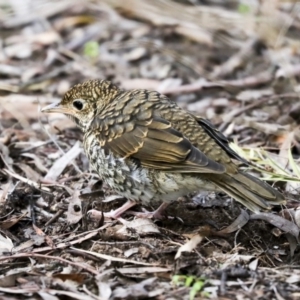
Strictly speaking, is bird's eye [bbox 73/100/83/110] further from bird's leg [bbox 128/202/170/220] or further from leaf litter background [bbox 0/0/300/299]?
bird's leg [bbox 128/202/170/220]

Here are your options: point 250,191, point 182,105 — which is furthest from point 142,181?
point 182,105

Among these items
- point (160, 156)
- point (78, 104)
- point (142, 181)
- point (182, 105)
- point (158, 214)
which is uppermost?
point (160, 156)

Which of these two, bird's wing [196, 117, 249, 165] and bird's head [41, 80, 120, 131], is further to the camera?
bird's head [41, 80, 120, 131]

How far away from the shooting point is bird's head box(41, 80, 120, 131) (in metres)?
5.50

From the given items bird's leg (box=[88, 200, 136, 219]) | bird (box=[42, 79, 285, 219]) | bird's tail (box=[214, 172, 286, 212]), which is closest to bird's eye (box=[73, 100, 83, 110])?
bird (box=[42, 79, 285, 219])

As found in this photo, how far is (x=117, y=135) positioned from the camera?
16.4 ft

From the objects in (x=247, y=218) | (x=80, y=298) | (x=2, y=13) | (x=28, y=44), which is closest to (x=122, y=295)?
(x=80, y=298)

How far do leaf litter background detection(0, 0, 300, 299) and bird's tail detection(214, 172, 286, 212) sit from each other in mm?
303

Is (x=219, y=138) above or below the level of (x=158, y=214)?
above

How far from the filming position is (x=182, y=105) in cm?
758

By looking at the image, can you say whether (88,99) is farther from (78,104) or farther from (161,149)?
(161,149)

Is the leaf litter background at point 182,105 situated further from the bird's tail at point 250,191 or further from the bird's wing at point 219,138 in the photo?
the bird's wing at point 219,138

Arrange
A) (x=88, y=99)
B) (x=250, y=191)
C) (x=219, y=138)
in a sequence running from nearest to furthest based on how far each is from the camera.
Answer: (x=250, y=191) → (x=219, y=138) → (x=88, y=99)

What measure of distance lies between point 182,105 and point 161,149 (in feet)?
9.51
